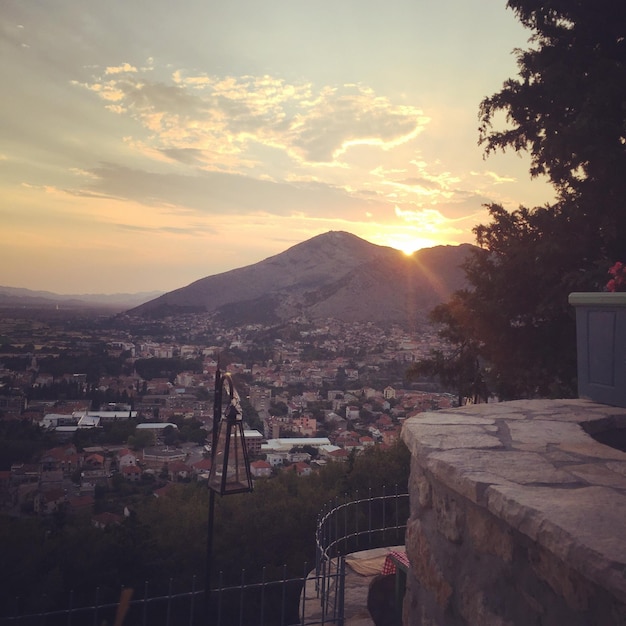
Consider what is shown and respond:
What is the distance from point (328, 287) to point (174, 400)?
42879mm

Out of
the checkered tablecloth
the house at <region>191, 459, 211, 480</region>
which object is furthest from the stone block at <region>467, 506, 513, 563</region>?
the house at <region>191, 459, 211, 480</region>

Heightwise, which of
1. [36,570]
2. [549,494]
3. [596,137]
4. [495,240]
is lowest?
[36,570]

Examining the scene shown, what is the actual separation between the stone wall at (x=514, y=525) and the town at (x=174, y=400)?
1.65 metres

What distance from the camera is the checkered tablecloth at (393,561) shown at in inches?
153

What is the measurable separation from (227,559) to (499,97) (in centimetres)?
807

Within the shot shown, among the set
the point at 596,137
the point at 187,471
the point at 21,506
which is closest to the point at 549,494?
the point at 596,137

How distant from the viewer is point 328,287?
2717 inches

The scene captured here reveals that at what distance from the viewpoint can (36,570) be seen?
6.71 meters

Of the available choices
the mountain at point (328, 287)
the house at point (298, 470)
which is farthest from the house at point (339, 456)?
the mountain at point (328, 287)

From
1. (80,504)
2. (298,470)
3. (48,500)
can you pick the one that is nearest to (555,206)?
(298,470)

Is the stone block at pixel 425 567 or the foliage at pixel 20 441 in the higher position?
the stone block at pixel 425 567

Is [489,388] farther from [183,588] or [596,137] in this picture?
[183,588]

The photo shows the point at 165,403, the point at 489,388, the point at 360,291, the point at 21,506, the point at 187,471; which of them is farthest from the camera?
the point at 360,291

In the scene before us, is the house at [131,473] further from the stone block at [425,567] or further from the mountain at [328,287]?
the mountain at [328,287]
